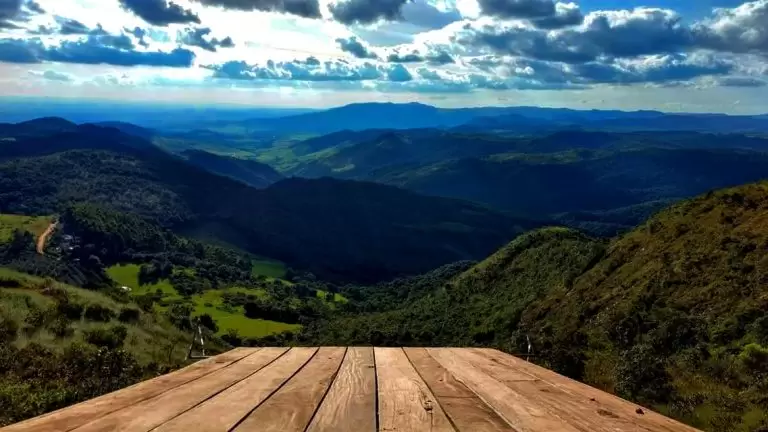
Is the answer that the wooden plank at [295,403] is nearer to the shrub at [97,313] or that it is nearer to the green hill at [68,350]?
the green hill at [68,350]

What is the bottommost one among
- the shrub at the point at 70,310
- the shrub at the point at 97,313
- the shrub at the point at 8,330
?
the shrub at the point at 97,313

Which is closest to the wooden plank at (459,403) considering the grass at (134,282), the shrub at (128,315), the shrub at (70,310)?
the shrub at (70,310)

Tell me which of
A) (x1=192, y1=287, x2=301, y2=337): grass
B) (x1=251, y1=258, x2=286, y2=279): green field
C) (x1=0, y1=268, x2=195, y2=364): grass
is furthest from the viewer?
(x1=251, y1=258, x2=286, y2=279): green field

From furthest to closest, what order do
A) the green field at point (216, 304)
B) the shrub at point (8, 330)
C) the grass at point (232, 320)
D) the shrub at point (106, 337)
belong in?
the green field at point (216, 304) < the grass at point (232, 320) < the shrub at point (106, 337) < the shrub at point (8, 330)

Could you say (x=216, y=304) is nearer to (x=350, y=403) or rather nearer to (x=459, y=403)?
(x=350, y=403)

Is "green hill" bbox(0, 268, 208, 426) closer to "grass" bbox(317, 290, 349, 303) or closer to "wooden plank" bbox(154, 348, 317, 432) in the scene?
"wooden plank" bbox(154, 348, 317, 432)

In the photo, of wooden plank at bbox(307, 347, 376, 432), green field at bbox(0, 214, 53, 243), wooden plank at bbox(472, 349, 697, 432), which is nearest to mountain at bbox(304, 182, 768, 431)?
wooden plank at bbox(472, 349, 697, 432)

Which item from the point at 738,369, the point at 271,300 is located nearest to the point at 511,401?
the point at 738,369
